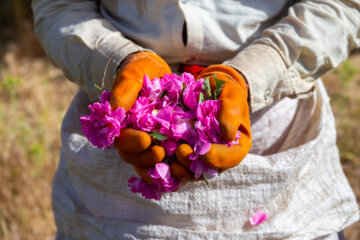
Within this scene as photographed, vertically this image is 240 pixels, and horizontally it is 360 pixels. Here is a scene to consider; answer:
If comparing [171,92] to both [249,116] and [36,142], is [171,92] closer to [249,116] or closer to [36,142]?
[249,116]

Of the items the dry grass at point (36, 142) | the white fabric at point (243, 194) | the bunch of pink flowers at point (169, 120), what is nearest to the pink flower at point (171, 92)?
the bunch of pink flowers at point (169, 120)

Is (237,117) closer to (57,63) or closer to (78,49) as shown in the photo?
(78,49)

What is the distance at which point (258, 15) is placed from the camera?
1.12m

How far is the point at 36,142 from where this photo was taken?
8.97 ft

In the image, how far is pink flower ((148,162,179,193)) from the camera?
2.71 ft

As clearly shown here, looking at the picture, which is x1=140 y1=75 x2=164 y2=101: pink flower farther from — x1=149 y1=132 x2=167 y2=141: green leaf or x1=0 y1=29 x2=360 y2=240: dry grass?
x1=0 y1=29 x2=360 y2=240: dry grass

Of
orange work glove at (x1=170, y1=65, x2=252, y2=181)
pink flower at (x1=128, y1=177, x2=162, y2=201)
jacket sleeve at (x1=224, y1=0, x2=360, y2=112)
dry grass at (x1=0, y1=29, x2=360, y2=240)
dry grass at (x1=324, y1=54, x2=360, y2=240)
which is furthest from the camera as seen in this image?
Answer: dry grass at (x1=324, y1=54, x2=360, y2=240)

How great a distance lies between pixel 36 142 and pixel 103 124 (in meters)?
2.07

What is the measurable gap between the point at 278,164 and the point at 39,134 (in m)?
2.10

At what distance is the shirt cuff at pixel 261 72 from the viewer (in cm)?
99

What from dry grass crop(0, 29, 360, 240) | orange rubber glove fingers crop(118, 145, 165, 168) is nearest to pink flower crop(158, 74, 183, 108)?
orange rubber glove fingers crop(118, 145, 165, 168)

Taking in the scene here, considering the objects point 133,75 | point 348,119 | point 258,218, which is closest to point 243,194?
point 258,218

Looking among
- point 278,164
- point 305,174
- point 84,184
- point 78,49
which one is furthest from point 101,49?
point 305,174

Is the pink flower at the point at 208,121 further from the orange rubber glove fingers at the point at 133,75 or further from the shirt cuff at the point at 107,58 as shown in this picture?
the shirt cuff at the point at 107,58
